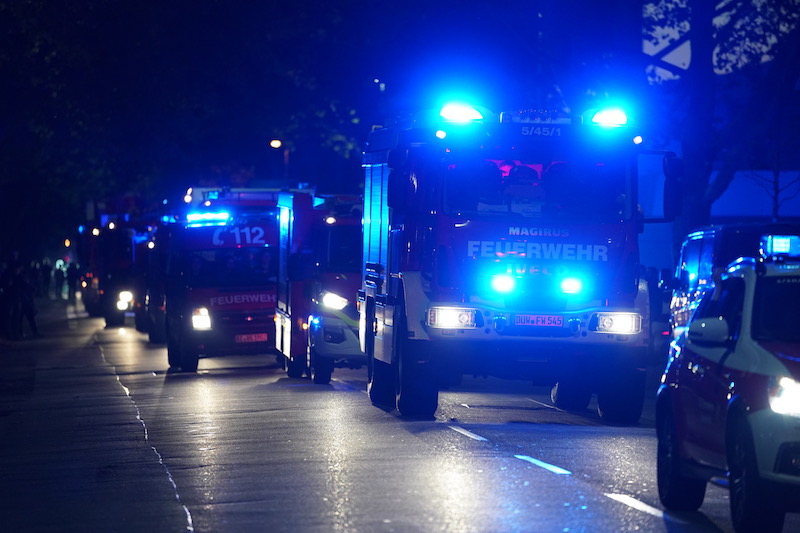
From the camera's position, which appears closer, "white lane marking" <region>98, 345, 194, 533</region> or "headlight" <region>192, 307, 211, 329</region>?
"white lane marking" <region>98, 345, 194, 533</region>

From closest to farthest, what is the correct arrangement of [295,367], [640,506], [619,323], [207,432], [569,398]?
[640,506] → [207,432] → [619,323] → [569,398] → [295,367]

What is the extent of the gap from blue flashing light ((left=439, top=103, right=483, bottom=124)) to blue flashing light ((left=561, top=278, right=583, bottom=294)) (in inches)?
73.4

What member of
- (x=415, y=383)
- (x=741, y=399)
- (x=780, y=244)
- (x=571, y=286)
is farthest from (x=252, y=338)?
(x=741, y=399)

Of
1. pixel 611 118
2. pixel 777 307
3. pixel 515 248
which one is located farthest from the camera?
pixel 611 118

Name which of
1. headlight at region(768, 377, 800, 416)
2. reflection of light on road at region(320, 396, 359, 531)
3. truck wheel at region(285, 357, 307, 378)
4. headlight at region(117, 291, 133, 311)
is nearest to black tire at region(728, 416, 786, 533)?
headlight at region(768, 377, 800, 416)

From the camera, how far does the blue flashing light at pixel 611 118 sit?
54.1 feet

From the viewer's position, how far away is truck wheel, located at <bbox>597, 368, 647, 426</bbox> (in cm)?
1648

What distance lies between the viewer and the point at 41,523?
32.7ft

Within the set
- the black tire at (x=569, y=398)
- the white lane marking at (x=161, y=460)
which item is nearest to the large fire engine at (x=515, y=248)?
the black tire at (x=569, y=398)

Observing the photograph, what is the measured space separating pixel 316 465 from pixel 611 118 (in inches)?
231

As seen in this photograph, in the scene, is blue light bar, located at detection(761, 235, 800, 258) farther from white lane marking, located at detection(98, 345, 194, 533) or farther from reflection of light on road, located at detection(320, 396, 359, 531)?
white lane marking, located at detection(98, 345, 194, 533)

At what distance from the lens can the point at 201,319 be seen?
24734 mm

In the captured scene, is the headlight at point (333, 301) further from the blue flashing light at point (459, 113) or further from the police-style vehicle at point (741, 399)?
the police-style vehicle at point (741, 399)

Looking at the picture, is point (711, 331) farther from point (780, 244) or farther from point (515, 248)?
point (780, 244)
